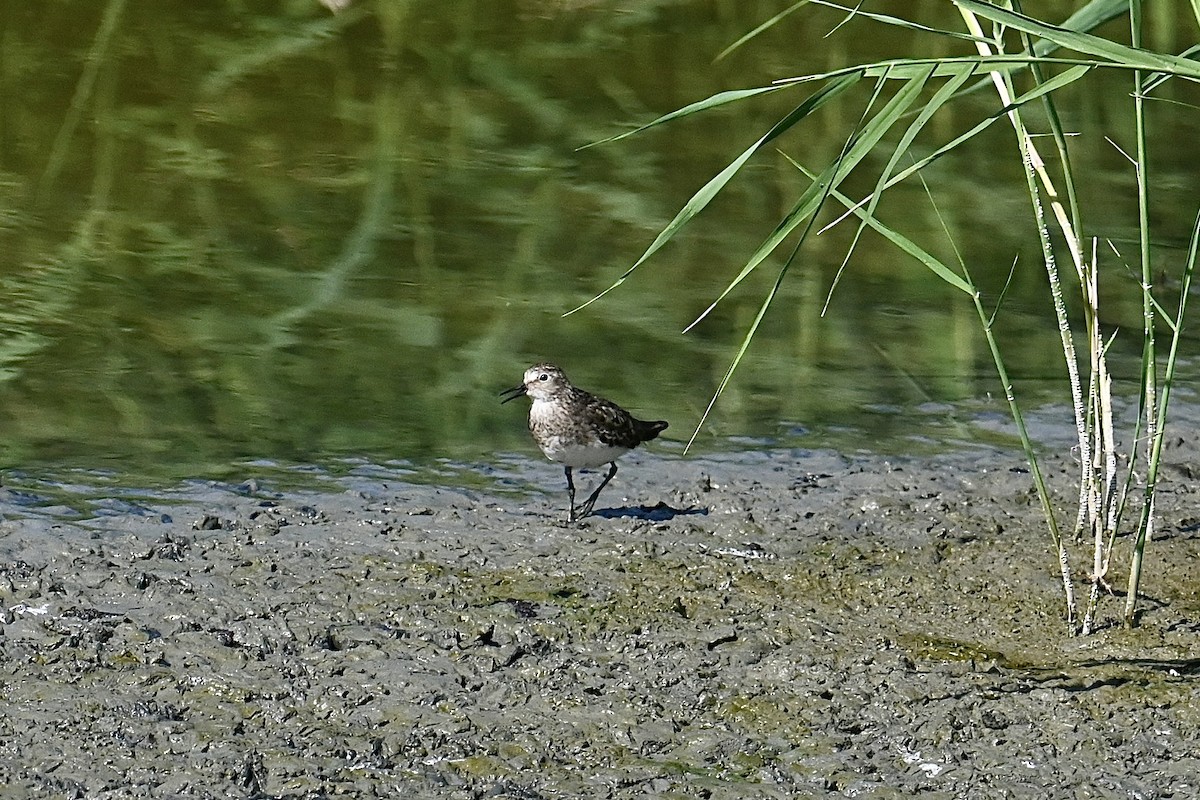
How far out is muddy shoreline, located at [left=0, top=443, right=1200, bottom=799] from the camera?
15.5 feet

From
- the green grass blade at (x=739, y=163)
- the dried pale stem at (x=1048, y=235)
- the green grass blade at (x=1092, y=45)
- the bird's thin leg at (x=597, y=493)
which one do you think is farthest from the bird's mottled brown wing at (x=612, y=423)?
the green grass blade at (x=1092, y=45)

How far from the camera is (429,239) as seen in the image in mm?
9086

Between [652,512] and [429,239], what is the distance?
9.76 feet

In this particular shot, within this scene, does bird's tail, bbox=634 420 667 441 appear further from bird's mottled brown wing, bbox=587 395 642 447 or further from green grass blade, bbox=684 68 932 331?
green grass blade, bbox=684 68 932 331

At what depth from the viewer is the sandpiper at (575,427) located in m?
6.39

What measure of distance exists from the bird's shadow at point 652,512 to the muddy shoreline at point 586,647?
1 centimetres

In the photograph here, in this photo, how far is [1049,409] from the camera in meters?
7.46

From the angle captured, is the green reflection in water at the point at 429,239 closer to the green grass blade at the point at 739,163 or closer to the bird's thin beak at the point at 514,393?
the bird's thin beak at the point at 514,393

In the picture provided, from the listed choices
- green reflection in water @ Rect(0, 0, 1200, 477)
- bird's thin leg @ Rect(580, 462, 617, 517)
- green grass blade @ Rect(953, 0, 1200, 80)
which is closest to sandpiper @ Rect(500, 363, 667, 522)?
bird's thin leg @ Rect(580, 462, 617, 517)

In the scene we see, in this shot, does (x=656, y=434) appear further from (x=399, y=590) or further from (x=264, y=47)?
(x=264, y=47)

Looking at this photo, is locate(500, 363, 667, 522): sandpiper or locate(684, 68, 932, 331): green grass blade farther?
locate(500, 363, 667, 522): sandpiper

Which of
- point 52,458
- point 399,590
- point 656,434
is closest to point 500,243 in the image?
point 656,434

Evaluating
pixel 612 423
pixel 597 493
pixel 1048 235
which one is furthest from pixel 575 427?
pixel 1048 235

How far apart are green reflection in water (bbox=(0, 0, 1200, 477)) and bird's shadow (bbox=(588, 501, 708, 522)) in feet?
2.12
